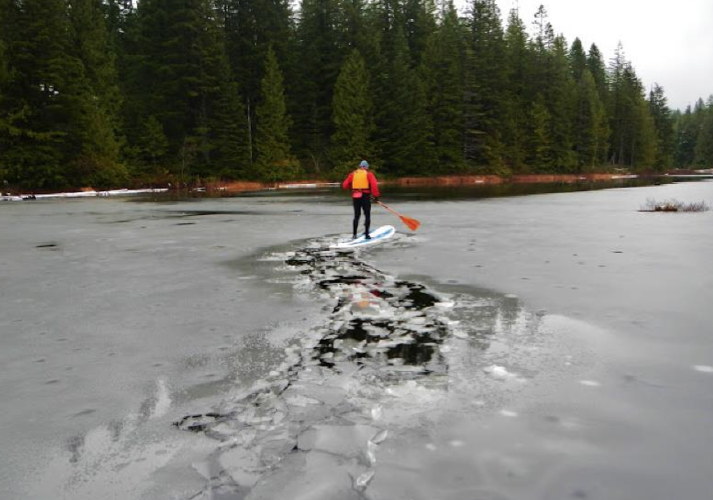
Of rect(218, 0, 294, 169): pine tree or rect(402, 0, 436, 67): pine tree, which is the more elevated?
rect(402, 0, 436, 67): pine tree

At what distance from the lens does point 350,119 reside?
56219 millimetres

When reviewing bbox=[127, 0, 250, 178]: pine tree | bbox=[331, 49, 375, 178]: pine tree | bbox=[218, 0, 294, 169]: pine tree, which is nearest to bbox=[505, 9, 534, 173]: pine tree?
bbox=[331, 49, 375, 178]: pine tree

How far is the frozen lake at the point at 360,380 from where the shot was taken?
3.07 m

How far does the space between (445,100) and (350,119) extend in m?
14.2

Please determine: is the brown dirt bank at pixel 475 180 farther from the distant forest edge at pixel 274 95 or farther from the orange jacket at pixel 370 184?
the orange jacket at pixel 370 184

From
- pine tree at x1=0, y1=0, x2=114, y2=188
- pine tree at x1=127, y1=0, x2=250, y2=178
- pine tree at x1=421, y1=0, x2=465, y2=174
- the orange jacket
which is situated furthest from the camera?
pine tree at x1=421, y1=0, x2=465, y2=174

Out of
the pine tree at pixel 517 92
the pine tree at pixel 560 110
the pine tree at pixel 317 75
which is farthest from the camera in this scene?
the pine tree at pixel 560 110

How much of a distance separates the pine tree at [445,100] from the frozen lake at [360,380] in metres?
54.1

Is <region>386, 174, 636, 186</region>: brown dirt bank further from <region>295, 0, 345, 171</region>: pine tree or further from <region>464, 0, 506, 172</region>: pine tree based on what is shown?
<region>295, 0, 345, 171</region>: pine tree

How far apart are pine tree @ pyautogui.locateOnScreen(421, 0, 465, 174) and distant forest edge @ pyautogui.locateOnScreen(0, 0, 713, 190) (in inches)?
8.3

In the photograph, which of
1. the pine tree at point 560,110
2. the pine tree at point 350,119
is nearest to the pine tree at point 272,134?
the pine tree at point 350,119

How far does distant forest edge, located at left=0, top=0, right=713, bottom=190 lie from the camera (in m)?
37.8

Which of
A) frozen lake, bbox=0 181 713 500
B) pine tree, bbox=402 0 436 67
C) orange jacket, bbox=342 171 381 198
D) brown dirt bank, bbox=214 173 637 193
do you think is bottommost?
frozen lake, bbox=0 181 713 500

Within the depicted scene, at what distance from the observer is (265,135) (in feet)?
170
